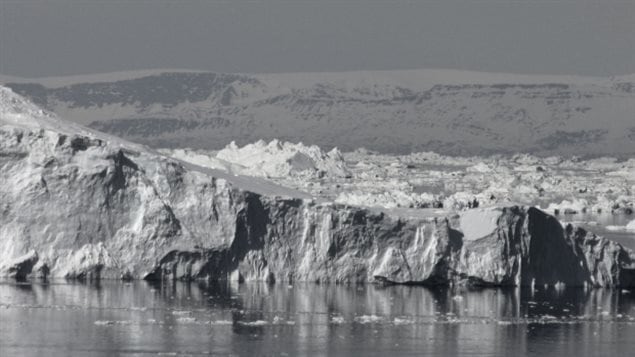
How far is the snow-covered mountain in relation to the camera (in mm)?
124625

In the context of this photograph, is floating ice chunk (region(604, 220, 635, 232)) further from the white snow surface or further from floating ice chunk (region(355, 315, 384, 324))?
the white snow surface

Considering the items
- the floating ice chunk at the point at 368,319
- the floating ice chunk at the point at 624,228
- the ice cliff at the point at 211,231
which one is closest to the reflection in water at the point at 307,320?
the floating ice chunk at the point at 368,319

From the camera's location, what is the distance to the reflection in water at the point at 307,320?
2422cm

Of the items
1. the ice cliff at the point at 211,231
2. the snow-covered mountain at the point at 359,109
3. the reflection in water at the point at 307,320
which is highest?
the snow-covered mountain at the point at 359,109

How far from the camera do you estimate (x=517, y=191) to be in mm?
59000

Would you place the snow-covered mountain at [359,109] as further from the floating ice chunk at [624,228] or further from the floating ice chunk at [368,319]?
the floating ice chunk at [368,319]

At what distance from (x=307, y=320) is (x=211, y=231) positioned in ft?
10.9

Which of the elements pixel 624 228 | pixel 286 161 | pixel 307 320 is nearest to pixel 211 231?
pixel 307 320

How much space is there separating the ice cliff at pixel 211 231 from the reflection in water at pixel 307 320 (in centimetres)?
45

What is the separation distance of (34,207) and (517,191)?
33.0m

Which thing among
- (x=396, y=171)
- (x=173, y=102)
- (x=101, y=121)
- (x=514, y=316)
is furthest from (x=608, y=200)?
(x=173, y=102)

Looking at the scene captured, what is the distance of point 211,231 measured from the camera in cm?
2909

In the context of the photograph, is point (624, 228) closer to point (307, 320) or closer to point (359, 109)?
point (307, 320)

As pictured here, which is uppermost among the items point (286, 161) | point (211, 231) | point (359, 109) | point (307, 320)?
point (359, 109)
